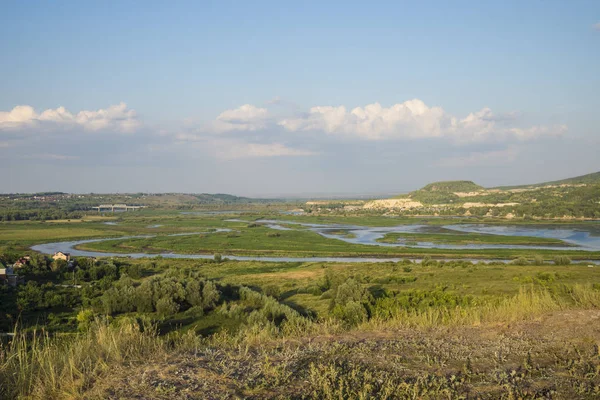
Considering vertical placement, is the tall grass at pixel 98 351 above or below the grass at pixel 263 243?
above

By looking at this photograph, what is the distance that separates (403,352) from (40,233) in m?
80.5

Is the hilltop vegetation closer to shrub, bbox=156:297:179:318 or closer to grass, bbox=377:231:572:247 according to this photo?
shrub, bbox=156:297:179:318

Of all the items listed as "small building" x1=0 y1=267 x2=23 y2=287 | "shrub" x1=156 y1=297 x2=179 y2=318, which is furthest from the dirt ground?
"small building" x1=0 y1=267 x2=23 y2=287

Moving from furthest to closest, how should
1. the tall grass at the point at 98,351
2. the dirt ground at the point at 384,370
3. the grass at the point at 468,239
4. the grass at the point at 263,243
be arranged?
1. the grass at the point at 468,239
2. the grass at the point at 263,243
3. the tall grass at the point at 98,351
4. the dirt ground at the point at 384,370

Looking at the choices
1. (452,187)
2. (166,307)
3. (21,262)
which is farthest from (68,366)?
(452,187)

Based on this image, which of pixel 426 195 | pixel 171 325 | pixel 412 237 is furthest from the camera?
pixel 426 195

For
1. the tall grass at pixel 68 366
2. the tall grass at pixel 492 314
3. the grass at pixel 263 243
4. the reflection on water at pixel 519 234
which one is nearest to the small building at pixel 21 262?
the grass at pixel 263 243

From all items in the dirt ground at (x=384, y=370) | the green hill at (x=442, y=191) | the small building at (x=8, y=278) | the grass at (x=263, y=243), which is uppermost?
the green hill at (x=442, y=191)

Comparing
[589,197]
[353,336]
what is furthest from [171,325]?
[589,197]

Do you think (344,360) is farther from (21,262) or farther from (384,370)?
(21,262)

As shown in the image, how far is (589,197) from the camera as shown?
99.1 metres

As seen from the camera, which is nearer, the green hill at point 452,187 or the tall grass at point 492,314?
the tall grass at point 492,314

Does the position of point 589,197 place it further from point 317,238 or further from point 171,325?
point 171,325

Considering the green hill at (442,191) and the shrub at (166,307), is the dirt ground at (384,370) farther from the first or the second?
the green hill at (442,191)
